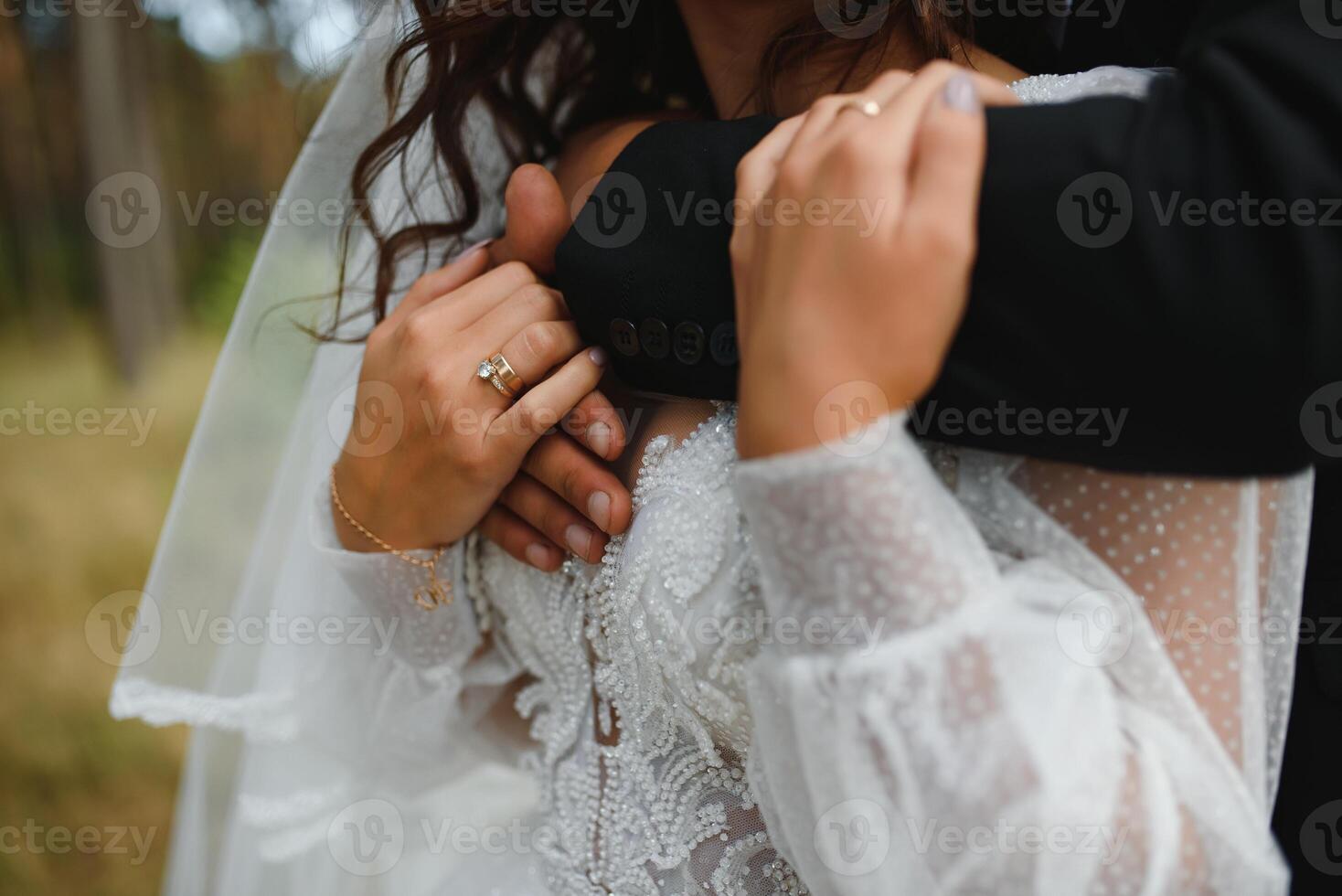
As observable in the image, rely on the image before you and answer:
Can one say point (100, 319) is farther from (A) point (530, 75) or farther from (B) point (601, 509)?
(B) point (601, 509)

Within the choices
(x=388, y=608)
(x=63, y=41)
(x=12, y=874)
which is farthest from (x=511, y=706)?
(x=63, y=41)

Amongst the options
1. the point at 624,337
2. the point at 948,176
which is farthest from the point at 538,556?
the point at 948,176

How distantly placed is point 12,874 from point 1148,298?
3.25 meters

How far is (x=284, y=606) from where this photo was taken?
4.29 ft

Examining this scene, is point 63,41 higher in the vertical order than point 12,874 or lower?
higher

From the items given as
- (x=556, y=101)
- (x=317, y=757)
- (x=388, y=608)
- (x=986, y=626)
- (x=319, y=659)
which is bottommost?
(x=317, y=757)

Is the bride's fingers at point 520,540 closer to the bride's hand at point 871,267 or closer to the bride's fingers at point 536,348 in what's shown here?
the bride's fingers at point 536,348

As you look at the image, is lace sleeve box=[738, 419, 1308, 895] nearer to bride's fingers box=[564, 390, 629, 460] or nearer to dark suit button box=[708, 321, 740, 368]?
dark suit button box=[708, 321, 740, 368]

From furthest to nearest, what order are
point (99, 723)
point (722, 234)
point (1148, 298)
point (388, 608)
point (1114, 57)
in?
point (99, 723), point (388, 608), point (1114, 57), point (722, 234), point (1148, 298)

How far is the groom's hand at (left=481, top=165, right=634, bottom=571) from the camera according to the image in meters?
0.90

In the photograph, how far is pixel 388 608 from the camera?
1115 millimetres

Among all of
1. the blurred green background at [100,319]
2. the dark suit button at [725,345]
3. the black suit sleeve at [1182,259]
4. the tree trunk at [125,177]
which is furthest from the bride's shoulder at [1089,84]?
the tree trunk at [125,177]

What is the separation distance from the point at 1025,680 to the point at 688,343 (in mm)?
373

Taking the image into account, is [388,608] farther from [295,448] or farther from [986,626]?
[986,626]
